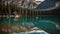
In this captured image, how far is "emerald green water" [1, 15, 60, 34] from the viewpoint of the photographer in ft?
4.37

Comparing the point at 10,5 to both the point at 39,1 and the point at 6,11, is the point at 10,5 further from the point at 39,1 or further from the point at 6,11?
the point at 39,1

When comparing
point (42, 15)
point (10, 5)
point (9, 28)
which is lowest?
point (9, 28)

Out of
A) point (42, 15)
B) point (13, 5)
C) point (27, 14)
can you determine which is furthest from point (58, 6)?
point (13, 5)

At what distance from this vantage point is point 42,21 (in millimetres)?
1342

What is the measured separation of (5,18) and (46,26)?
40 centimetres

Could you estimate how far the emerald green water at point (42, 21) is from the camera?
4.37 feet

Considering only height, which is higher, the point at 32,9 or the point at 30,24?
the point at 32,9

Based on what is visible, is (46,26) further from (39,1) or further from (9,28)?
(9,28)

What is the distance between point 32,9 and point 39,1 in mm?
103

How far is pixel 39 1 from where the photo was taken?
1345mm

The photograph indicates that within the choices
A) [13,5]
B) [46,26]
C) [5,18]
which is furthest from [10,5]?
[46,26]

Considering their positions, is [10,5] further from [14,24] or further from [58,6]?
[58,6]

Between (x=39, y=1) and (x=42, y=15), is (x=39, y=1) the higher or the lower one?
the higher one

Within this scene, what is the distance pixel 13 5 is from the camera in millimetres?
1343
